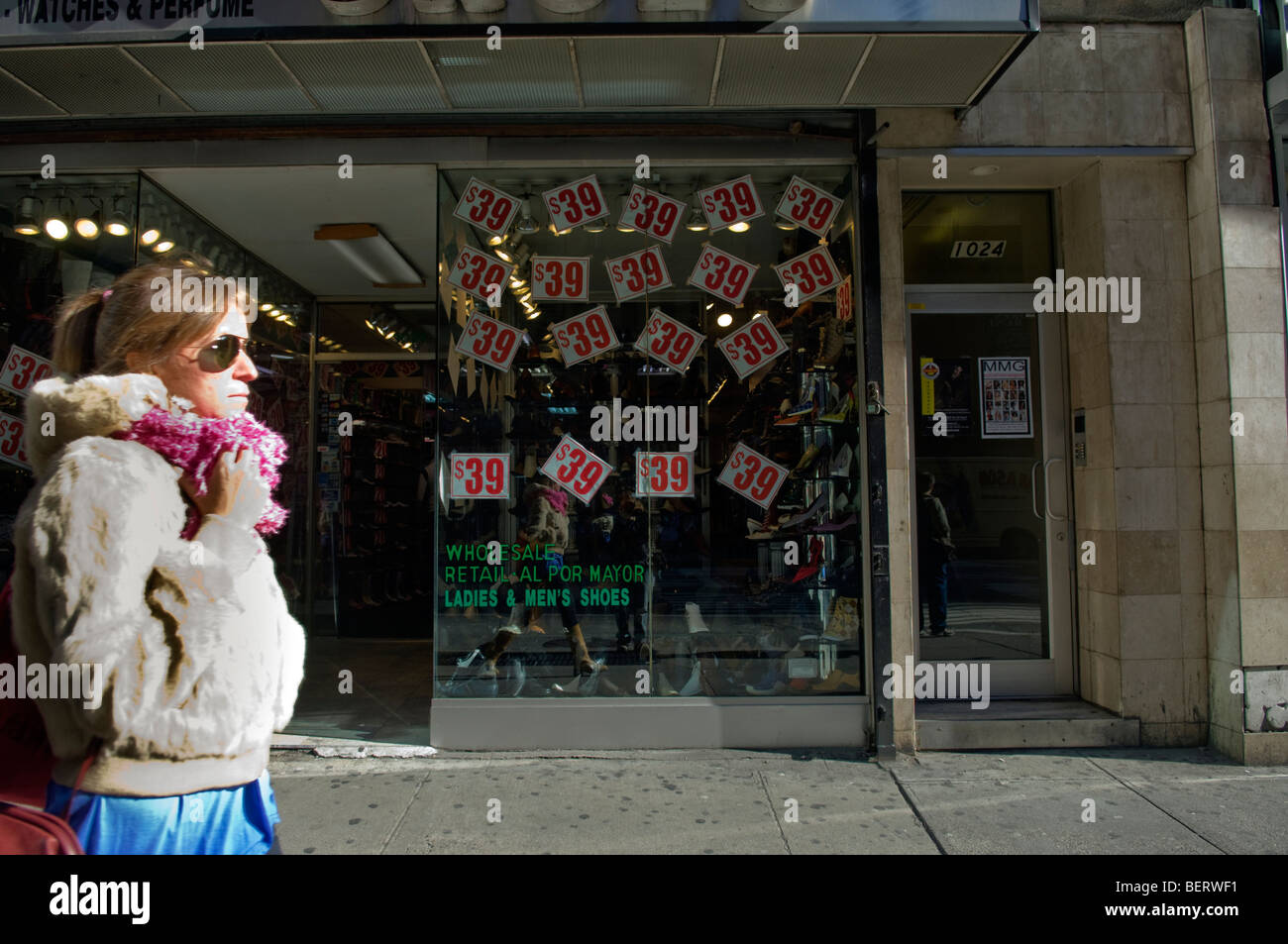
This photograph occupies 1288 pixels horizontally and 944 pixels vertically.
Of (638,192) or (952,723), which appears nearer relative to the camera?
(952,723)

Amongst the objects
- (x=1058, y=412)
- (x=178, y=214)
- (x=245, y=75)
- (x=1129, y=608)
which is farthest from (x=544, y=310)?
(x=1129, y=608)

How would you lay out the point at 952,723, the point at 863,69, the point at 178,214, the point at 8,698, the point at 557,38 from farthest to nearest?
the point at 178,214, the point at 952,723, the point at 863,69, the point at 557,38, the point at 8,698

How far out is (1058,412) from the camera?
18.4ft

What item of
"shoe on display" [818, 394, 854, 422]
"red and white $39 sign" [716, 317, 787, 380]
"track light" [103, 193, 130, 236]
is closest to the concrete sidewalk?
"shoe on display" [818, 394, 854, 422]

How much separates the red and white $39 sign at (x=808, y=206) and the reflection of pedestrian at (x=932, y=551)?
6.52 feet

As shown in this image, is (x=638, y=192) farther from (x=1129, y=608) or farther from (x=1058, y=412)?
(x=1129, y=608)

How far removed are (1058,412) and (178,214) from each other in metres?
6.83

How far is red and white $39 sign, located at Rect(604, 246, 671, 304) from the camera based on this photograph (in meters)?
5.32

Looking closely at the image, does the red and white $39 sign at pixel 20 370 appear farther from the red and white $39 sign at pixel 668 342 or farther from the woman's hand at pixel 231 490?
the woman's hand at pixel 231 490

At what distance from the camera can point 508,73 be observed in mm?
4516

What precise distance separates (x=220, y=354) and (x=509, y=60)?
3316 millimetres

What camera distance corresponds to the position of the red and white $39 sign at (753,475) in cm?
524

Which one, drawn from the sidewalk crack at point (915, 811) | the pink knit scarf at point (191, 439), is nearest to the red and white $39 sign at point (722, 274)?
the sidewalk crack at point (915, 811)

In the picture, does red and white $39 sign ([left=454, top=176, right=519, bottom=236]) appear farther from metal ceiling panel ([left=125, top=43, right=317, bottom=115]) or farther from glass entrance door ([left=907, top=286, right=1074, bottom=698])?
glass entrance door ([left=907, top=286, right=1074, bottom=698])
